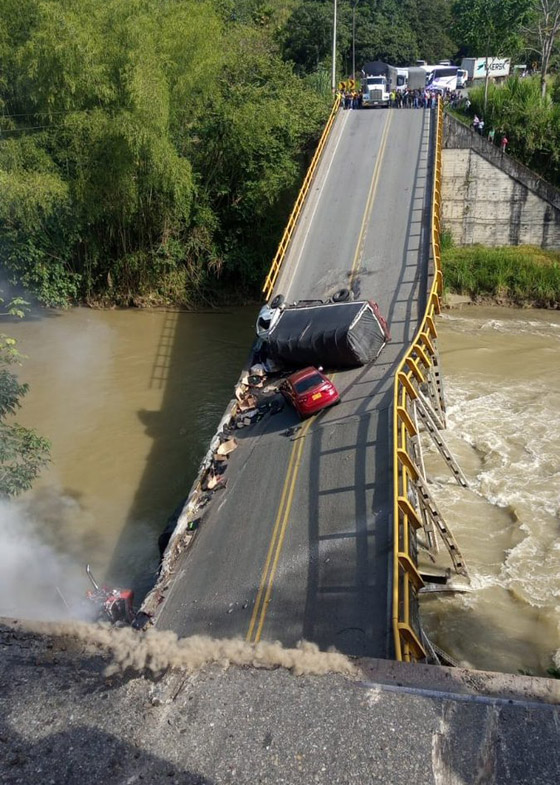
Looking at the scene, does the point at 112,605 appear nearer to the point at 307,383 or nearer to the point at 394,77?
the point at 307,383

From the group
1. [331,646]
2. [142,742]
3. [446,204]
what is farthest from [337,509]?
[446,204]

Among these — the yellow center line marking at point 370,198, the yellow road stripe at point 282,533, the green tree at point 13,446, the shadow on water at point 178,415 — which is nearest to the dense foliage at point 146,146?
the shadow on water at point 178,415

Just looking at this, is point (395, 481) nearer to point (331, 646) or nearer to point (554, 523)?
point (331, 646)

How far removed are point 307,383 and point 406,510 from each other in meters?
5.17

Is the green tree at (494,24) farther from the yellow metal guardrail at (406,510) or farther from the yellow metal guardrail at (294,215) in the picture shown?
the yellow metal guardrail at (406,510)

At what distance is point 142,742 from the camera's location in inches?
269

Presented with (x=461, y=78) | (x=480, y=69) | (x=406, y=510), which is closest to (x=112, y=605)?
(x=406, y=510)

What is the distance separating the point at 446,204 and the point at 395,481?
68.7 ft

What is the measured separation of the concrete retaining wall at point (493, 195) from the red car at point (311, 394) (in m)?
17.1

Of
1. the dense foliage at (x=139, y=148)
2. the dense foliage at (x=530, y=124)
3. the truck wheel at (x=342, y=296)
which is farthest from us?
the dense foliage at (x=530, y=124)

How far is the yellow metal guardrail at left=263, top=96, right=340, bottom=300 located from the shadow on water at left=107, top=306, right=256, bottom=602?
132 inches

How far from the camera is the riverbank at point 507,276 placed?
2772 cm

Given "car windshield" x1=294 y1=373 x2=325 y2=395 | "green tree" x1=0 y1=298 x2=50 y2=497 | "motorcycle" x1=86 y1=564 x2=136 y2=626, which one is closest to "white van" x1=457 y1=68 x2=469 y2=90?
"car windshield" x1=294 y1=373 x2=325 y2=395

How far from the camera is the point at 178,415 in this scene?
2083cm
